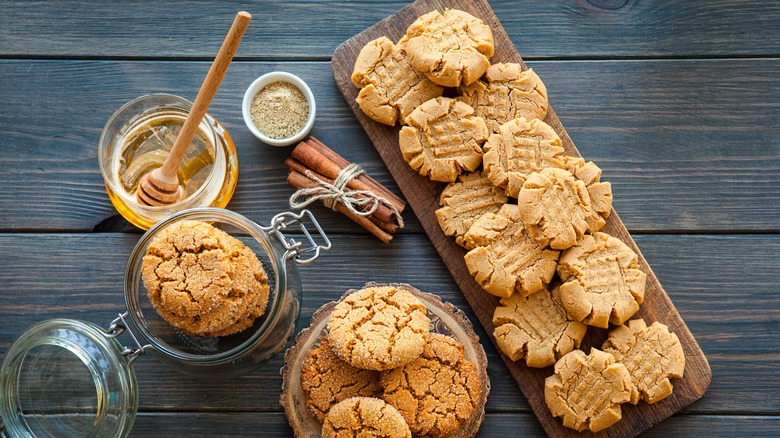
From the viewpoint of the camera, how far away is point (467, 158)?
1.94 metres

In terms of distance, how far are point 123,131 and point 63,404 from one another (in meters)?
0.74

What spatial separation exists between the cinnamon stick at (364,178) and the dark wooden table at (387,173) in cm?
5

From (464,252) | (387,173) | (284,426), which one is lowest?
(284,426)

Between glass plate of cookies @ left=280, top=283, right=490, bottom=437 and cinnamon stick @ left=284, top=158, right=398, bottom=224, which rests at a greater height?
cinnamon stick @ left=284, top=158, right=398, bottom=224

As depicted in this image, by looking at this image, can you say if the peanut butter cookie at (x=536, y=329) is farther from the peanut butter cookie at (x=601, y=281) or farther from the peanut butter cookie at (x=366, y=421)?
the peanut butter cookie at (x=366, y=421)

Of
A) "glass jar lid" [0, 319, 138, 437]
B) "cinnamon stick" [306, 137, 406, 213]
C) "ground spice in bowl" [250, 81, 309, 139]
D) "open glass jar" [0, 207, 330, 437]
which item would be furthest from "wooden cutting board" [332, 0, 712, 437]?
"glass jar lid" [0, 319, 138, 437]

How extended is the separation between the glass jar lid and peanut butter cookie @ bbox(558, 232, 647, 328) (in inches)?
46.5

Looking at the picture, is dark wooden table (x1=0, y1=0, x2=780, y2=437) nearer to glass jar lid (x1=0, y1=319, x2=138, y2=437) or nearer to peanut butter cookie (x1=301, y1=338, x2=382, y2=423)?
peanut butter cookie (x1=301, y1=338, x2=382, y2=423)

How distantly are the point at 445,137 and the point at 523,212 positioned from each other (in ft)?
1.03

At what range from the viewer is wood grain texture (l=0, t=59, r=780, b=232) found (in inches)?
81.3

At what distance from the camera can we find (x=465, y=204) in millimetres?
1959

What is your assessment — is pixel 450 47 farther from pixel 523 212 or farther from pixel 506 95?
pixel 523 212

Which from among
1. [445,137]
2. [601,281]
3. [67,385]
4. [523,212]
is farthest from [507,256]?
[67,385]

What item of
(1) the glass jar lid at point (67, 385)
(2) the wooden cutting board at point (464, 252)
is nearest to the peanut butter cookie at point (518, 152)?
(2) the wooden cutting board at point (464, 252)
